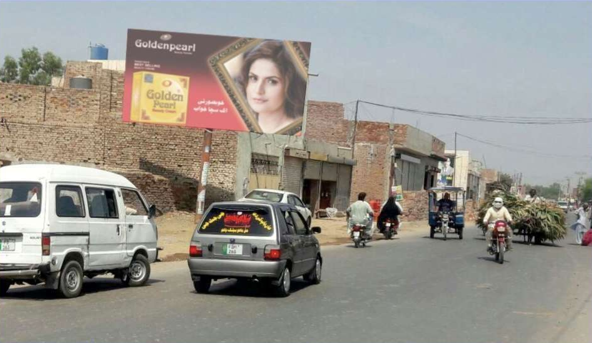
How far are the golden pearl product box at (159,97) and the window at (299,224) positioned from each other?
664 inches

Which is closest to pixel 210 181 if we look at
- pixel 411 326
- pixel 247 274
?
pixel 247 274

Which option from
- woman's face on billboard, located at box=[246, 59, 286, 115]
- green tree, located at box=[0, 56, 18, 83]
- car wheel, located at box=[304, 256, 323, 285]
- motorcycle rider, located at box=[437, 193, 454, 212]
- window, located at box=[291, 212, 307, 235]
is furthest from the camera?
green tree, located at box=[0, 56, 18, 83]

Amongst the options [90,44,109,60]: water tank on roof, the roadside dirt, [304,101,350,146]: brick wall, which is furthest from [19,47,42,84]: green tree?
the roadside dirt

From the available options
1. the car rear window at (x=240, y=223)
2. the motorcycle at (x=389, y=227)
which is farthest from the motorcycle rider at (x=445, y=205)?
the car rear window at (x=240, y=223)

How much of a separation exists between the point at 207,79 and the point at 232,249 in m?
18.5

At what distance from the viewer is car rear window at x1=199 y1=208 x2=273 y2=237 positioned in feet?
40.4

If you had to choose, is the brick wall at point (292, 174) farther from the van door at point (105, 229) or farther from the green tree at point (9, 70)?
the green tree at point (9, 70)

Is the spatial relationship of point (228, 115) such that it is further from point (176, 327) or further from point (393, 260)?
point (176, 327)

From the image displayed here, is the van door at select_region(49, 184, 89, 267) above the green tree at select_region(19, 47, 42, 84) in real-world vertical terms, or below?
below

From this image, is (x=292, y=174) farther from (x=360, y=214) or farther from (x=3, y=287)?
(x=3, y=287)

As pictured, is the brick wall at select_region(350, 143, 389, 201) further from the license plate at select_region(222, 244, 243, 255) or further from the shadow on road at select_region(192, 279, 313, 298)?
the license plate at select_region(222, 244, 243, 255)

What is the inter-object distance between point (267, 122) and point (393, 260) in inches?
467

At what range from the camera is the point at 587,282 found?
16.9 meters

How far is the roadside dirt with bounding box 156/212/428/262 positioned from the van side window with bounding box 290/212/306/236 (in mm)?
6022
